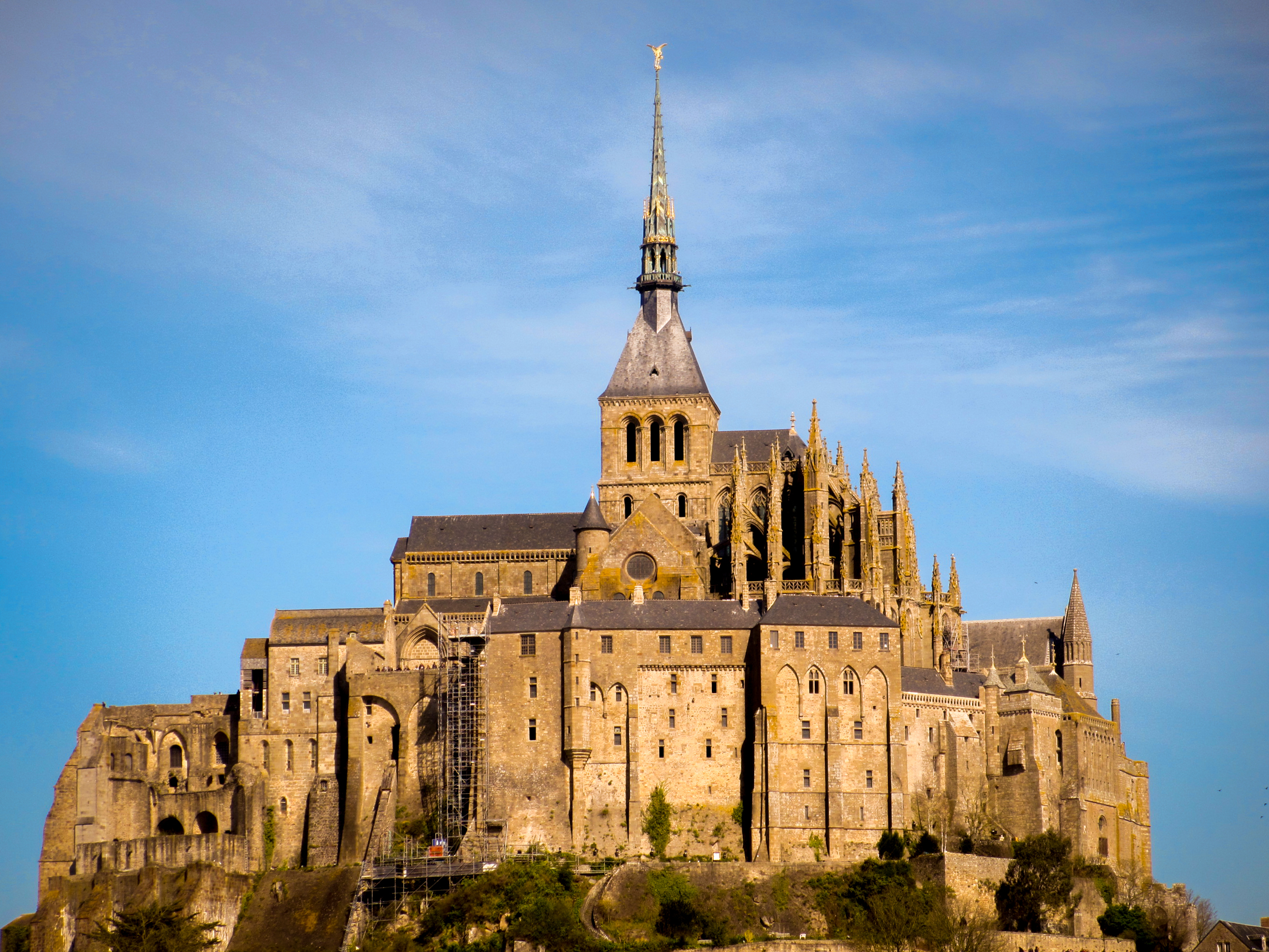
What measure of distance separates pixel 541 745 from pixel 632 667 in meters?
5.58

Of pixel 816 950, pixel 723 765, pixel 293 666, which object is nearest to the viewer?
pixel 816 950

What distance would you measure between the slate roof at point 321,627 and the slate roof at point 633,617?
8531mm

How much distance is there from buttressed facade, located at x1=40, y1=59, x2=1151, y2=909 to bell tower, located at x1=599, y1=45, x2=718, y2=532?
202mm

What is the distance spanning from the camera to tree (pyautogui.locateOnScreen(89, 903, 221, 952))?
102 m

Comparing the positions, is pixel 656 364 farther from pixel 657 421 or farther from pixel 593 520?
pixel 593 520

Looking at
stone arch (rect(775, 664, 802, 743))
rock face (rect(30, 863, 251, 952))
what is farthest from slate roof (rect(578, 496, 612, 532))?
rock face (rect(30, 863, 251, 952))

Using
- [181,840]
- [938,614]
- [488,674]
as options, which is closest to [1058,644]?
[938,614]

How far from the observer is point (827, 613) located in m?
106

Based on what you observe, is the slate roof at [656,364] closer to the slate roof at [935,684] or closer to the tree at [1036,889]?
the slate roof at [935,684]

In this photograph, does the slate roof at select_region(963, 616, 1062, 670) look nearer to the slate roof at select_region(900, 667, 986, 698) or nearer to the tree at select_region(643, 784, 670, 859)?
the slate roof at select_region(900, 667, 986, 698)

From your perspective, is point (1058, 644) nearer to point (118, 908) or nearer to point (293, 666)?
point (293, 666)

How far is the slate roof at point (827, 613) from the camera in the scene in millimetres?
105562

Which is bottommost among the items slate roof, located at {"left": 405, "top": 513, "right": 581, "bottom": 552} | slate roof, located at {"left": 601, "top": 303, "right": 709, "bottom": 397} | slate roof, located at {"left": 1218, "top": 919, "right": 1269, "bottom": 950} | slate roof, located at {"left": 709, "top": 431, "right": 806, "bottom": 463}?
slate roof, located at {"left": 1218, "top": 919, "right": 1269, "bottom": 950}

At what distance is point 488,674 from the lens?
106 metres
